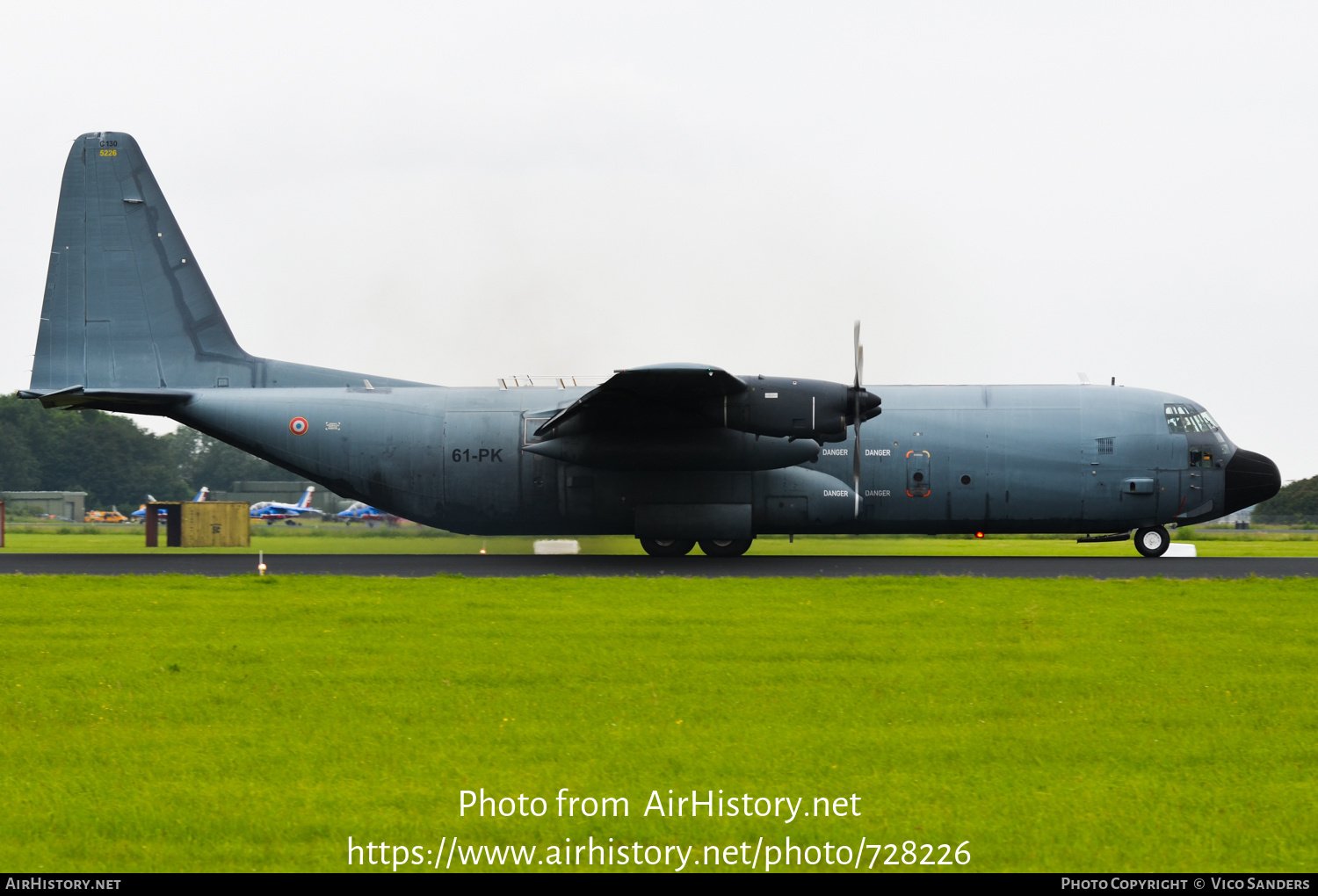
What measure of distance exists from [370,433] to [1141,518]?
58.8 ft

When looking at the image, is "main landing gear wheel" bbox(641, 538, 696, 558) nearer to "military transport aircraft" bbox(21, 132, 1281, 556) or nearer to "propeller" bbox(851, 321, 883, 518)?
"military transport aircraft" bbox(21, 132, 1281, 556)

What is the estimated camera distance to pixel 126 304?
26672 mm

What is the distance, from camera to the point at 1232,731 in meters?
7.32

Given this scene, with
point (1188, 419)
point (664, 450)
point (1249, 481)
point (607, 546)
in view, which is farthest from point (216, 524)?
point (1249, 481)

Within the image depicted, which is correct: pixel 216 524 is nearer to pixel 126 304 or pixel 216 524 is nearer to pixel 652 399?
pixel 126 304

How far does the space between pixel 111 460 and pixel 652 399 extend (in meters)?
56.9

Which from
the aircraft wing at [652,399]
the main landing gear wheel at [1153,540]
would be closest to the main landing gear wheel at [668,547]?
the aircraft wing at [652,399]

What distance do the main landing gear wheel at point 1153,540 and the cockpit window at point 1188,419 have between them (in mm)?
2340

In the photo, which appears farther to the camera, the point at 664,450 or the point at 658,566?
the point at 664,450

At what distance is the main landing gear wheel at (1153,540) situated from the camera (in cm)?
2497

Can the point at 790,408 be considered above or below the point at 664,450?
above

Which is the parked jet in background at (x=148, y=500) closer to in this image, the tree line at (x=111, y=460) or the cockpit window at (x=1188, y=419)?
the tree line at (x=111, y=460)


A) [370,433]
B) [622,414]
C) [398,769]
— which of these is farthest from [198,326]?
[398,769]

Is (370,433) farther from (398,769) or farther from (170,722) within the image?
(398,769)
